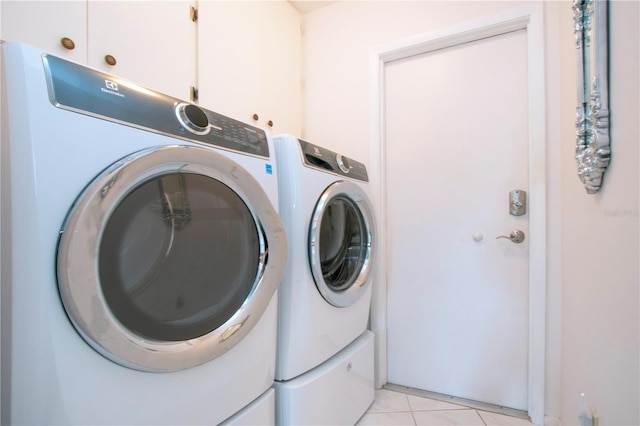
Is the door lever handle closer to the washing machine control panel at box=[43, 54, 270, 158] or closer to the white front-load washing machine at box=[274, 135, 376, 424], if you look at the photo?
the white front-load washing machine at box=[274, 135, 376, 424]

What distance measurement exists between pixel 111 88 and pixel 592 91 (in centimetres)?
118

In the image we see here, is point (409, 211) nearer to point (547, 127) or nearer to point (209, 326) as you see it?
point (547, 127)

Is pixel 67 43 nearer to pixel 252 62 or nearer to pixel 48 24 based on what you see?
pixel 48 24

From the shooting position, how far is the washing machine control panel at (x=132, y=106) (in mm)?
554

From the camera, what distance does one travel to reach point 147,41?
114 centimetres

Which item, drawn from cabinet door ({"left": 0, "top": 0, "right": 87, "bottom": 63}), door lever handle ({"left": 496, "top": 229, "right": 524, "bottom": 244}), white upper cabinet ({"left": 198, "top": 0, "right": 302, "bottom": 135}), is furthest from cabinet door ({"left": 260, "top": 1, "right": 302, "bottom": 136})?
door lever handle ({"left": 496, "top": 229, "right": 524, "bottom": 244})

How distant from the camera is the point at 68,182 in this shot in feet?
1.76

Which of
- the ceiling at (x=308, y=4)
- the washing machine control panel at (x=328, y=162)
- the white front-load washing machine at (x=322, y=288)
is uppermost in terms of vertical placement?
the ceiling at (x=308, y=4)

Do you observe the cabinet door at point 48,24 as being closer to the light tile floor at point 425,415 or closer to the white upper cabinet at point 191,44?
the white upper cabinet at point 191,44

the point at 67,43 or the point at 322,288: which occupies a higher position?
the point at 67,43

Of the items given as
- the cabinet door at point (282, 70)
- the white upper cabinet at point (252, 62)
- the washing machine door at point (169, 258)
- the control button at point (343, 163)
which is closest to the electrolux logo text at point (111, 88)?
the washing machine door at point (169, 258)

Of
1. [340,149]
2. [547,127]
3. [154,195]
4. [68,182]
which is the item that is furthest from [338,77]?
[68,182]

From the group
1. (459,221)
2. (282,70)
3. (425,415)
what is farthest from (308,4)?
(425,415)

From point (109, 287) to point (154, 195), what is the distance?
0.20 meters
